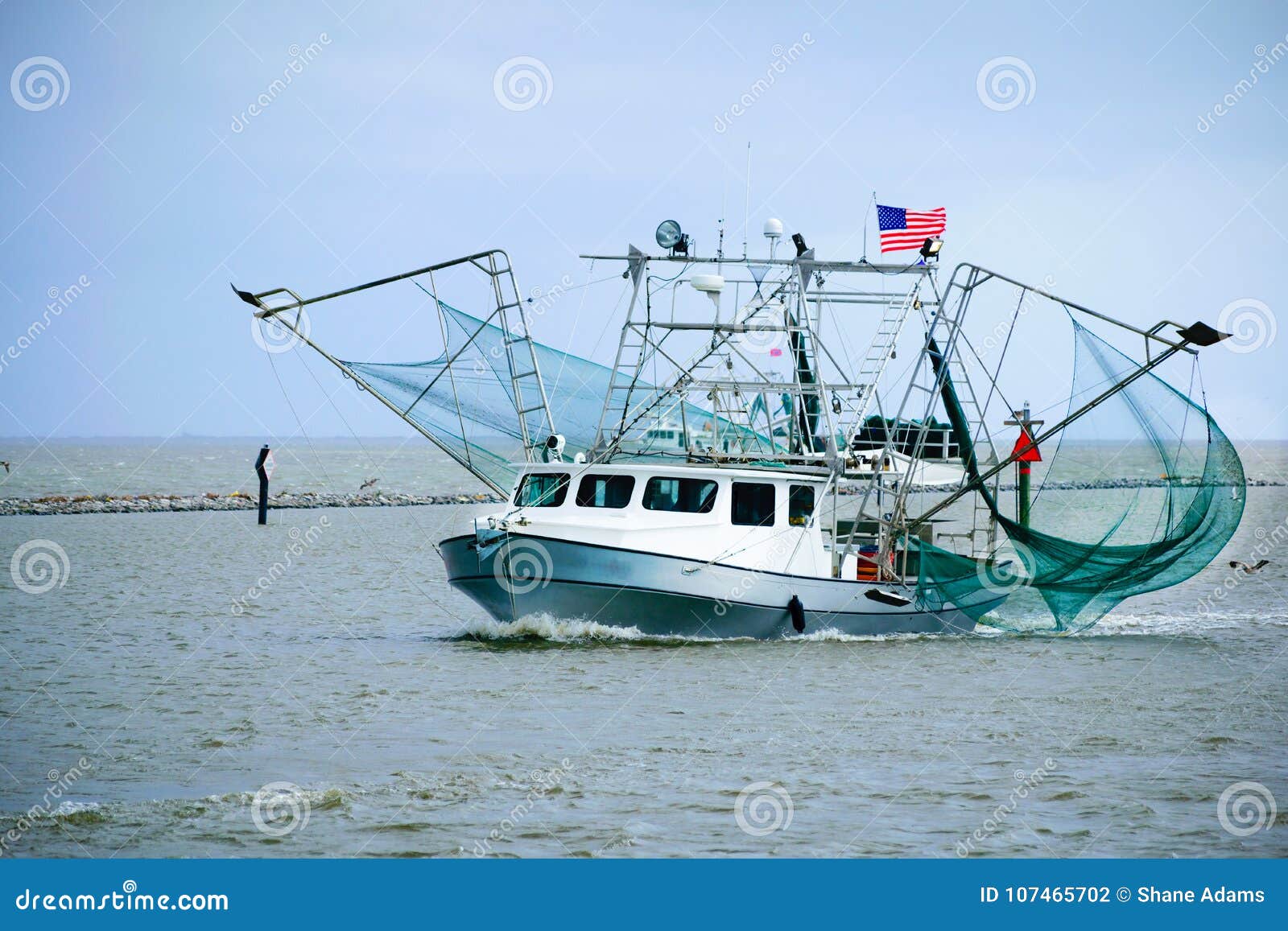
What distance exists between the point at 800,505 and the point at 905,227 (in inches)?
180

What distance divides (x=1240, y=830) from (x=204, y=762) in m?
8.72

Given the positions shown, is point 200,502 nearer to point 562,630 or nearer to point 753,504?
point 562,630

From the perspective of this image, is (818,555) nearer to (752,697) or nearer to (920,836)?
(752,697)

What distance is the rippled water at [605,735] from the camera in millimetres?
11008

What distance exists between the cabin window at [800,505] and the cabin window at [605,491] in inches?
92.1

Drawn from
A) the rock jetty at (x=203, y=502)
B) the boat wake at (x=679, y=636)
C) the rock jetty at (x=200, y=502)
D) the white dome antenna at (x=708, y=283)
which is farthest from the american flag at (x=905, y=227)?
the rock jetty at (x=200, y=502)

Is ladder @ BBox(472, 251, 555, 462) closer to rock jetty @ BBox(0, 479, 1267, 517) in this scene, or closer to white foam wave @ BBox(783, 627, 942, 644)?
white foam wave @ BBox(783, 627, 942, 644)

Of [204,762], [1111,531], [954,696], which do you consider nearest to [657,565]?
[954,696]

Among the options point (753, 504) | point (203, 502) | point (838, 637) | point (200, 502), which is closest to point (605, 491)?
point (753, 504)

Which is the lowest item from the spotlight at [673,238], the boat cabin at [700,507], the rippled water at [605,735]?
the rippled water at [605,735]

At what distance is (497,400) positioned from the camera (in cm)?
2228

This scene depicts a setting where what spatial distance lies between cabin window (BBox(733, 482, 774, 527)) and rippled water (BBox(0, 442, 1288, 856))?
1786mm

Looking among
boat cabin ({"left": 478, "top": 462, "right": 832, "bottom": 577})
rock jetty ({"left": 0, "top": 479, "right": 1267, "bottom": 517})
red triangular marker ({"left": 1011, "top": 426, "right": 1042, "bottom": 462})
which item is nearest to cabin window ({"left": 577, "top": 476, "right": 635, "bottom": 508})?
boat cabin ({"left": 478, "top": 462, "right": 832, "bottom": 577})

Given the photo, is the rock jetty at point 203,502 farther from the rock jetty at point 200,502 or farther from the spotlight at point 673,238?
the spotlight at point 673,238
